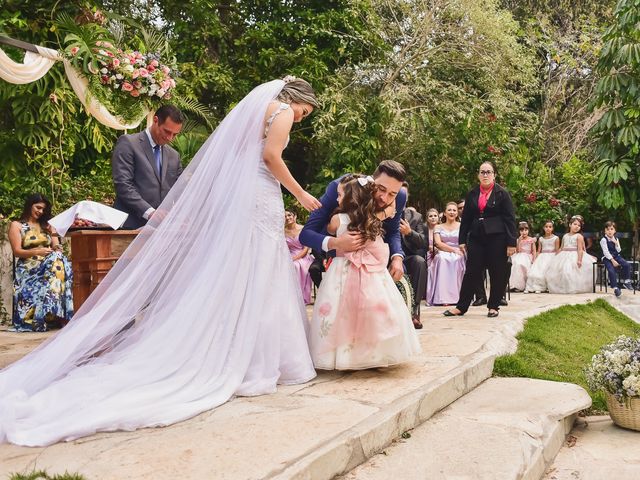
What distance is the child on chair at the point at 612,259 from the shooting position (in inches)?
499

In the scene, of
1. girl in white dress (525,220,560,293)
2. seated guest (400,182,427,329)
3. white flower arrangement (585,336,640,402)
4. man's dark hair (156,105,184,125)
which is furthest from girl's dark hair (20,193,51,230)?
girl in white dress (525,220,560,293)

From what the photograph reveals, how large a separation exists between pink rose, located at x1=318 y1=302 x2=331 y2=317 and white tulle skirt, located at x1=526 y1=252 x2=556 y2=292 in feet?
33.2

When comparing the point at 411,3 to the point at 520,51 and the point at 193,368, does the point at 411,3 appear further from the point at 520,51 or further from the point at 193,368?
the point at 193,368

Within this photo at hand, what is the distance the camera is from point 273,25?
1449cm

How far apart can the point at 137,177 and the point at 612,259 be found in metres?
10.7

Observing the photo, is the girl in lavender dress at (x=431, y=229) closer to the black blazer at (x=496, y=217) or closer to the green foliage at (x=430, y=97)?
the black blazer at (x=496, y=217)

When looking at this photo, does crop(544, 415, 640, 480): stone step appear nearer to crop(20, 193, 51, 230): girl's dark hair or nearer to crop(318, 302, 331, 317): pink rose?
crop(318, 302, 331, 317): pink rose

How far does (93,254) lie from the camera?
4.57 metres

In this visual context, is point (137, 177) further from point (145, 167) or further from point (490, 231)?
point (490, 231)

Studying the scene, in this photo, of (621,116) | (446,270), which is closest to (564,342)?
(446,270)

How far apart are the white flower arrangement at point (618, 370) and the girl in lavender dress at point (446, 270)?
202 inches

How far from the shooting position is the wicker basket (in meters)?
4.41

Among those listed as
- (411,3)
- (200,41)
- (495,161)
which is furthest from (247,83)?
(495,161)

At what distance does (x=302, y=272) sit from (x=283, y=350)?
215 inches
